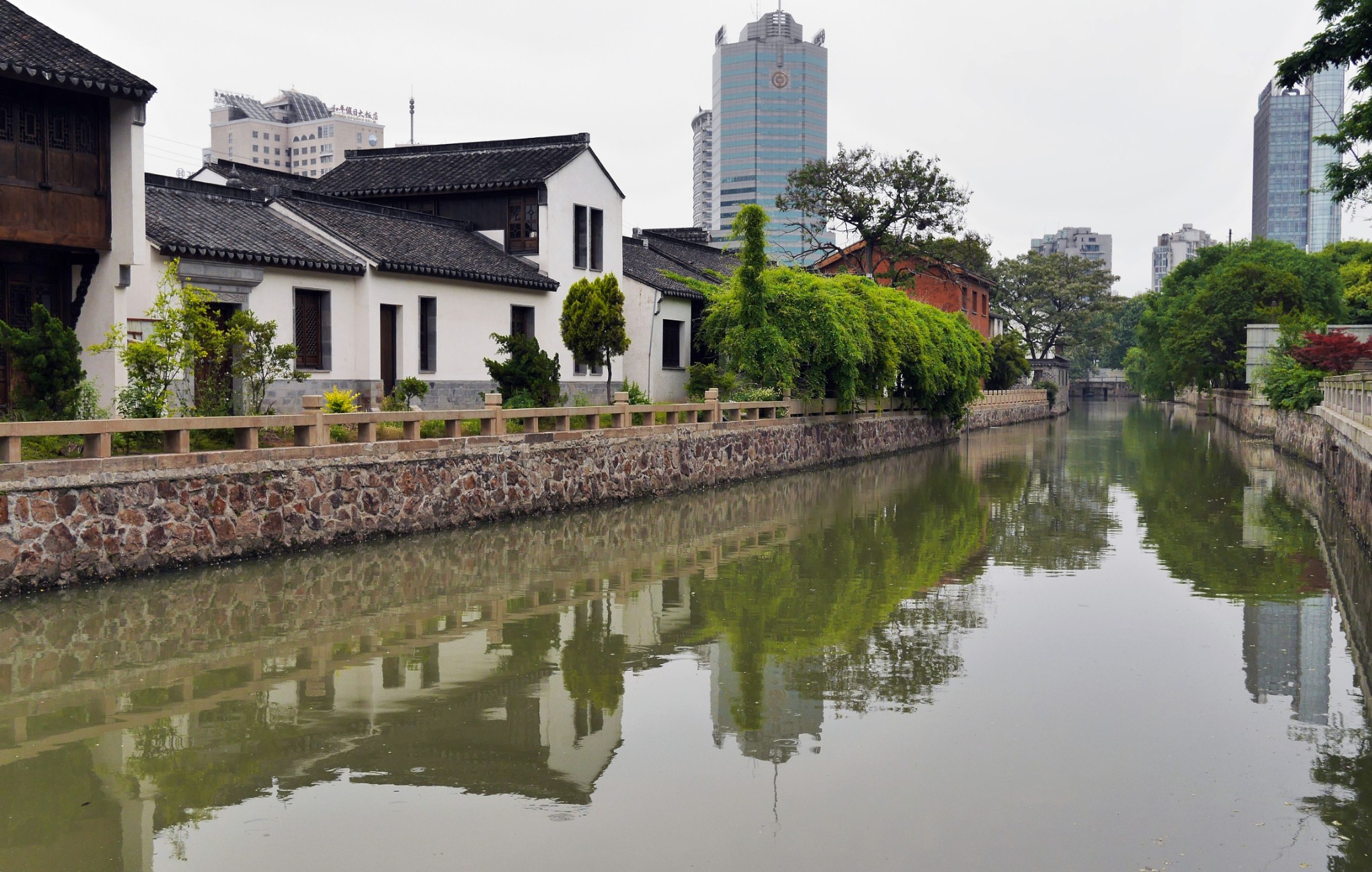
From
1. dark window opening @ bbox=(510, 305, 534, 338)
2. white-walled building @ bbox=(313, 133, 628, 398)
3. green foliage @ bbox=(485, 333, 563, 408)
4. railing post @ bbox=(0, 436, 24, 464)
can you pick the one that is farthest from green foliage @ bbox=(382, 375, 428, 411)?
railing post @ bbox=(0, 436, 24, 464)

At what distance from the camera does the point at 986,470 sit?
32.4 meters

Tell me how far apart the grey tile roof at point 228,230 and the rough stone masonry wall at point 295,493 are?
17.9 ft

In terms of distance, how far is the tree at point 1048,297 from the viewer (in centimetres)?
8800

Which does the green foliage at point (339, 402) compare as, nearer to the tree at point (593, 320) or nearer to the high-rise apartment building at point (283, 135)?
the tree at point (593, 320)

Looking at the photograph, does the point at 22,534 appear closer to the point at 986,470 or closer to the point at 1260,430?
the point at 986,470

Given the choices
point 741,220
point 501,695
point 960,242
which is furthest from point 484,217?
point 960,242

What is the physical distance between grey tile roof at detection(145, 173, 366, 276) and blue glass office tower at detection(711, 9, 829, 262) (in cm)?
14311

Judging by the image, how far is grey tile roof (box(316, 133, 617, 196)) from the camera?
1174 inches

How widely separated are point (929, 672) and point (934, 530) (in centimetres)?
982

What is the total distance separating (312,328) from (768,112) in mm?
150351

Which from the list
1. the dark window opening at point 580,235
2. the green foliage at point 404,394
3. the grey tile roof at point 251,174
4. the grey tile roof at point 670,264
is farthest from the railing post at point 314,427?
the grey tile roof at point 670,264

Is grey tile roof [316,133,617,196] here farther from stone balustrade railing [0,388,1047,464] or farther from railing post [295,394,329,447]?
railing post [295,394,329,447]

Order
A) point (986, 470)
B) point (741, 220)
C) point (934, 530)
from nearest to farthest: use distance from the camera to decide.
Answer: point (934, 530), point (741, 220), point (986, 470)

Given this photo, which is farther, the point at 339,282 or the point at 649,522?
the point at 339,282
